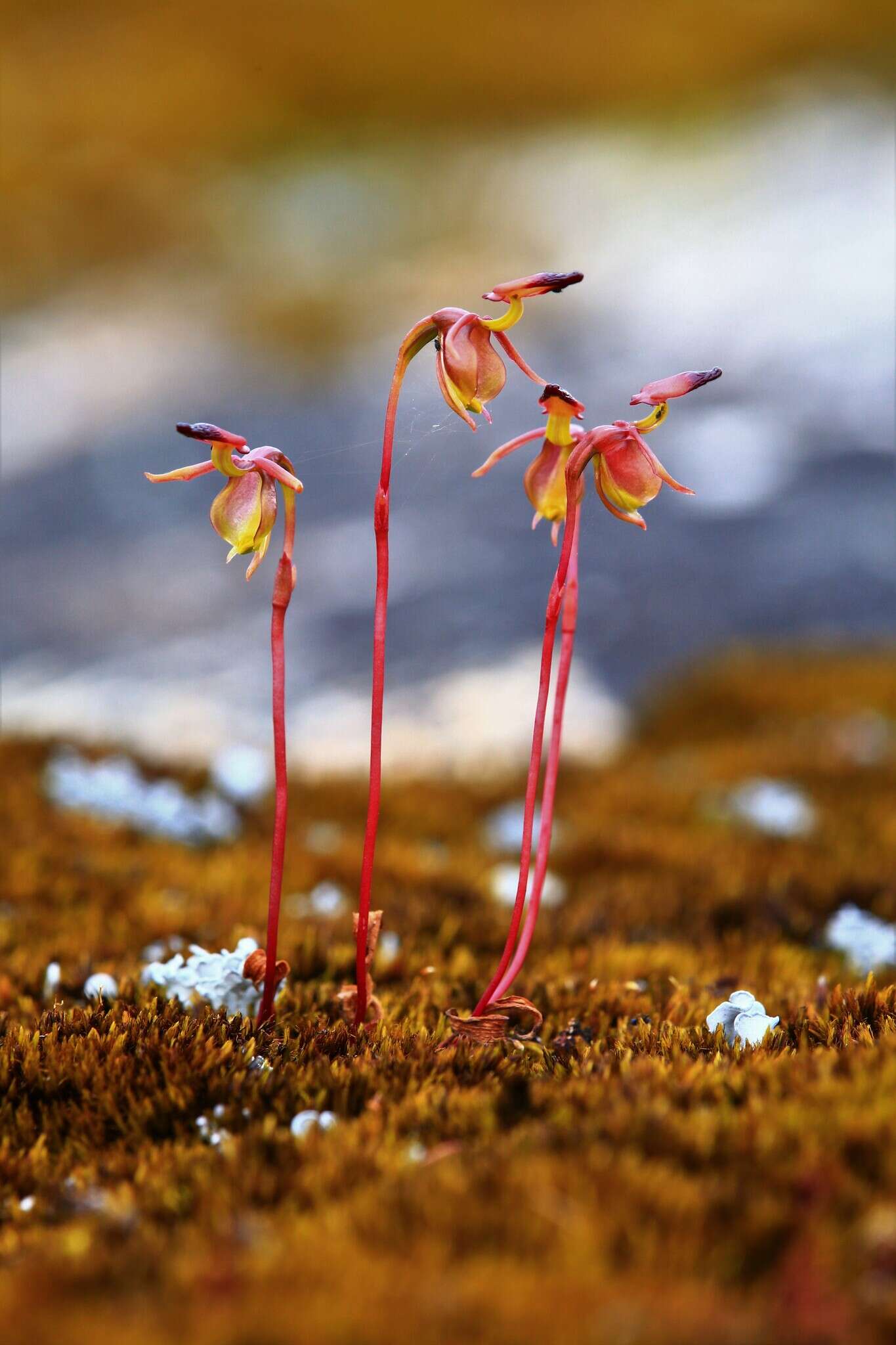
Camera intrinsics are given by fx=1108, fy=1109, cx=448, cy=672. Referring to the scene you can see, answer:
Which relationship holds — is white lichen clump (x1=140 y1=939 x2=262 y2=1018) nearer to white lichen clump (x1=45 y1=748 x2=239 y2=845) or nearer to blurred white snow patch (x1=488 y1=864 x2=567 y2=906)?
blurred white snow patch (x1=488 y1=864 x2=567 y2=906)

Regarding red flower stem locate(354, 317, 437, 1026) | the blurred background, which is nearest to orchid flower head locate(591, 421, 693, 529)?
red flower stem locate(354, 317, 437, 1026)

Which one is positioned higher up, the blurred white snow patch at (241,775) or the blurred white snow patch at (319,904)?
the blurred white snow patch at (241,775)

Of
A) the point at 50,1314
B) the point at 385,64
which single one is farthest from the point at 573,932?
the point at 385,64

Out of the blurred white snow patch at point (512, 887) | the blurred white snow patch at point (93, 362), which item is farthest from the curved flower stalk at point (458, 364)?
the blurred white snow patch at point (93, 362)

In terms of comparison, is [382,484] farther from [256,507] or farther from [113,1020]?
[113,1020]

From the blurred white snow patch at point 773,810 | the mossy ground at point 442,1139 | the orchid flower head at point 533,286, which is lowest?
the mossy ground at point 442,1139

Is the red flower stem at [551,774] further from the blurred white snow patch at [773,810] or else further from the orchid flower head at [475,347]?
the blurred white snow patch at [773,810]

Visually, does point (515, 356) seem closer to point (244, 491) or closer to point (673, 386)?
point (673, 386)
